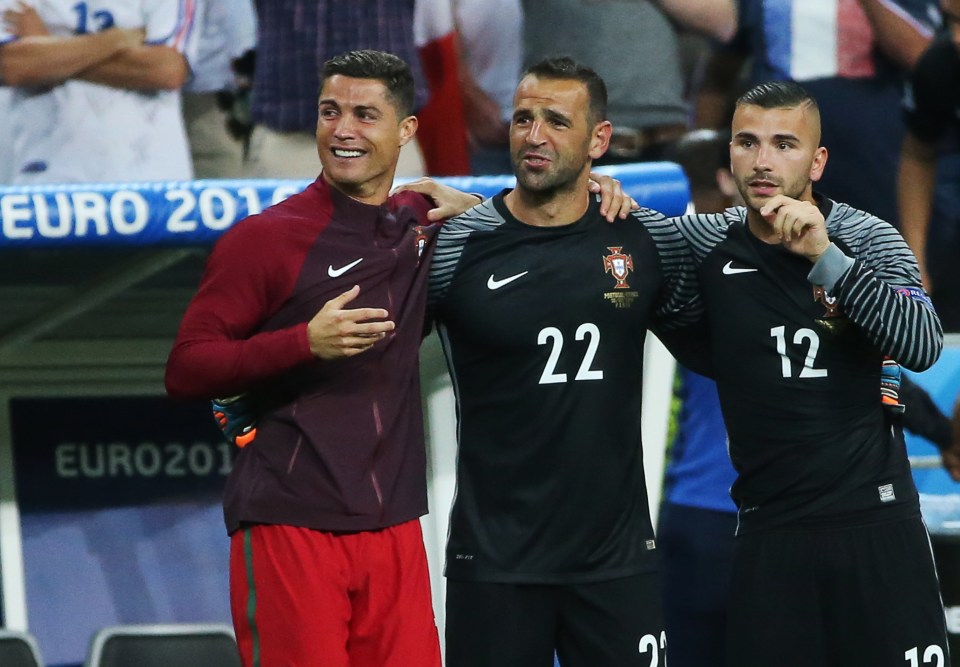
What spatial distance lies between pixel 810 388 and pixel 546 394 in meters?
0.68

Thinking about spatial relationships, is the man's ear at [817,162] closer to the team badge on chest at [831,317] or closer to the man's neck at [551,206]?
the team badge on chest at [831,317]

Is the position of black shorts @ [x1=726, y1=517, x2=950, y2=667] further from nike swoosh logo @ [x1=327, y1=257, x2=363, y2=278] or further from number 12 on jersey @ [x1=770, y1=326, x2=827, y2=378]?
nike swoosh logo @ [x1=327, y1=257, x2=363, y2=278]

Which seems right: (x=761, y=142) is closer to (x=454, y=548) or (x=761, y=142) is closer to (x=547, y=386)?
(x=547, y=386)

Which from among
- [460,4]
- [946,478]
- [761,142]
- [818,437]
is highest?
[460,4]

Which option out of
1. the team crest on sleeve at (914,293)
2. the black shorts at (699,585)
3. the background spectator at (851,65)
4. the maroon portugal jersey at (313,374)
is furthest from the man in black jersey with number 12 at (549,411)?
the background spectator at (851,65)

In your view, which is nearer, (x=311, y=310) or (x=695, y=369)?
(x=311, y=310)

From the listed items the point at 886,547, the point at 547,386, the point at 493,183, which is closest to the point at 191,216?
the point at 493,183

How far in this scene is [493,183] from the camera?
5176 millimetres

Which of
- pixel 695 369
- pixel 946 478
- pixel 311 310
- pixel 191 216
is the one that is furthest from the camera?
pixel 946 478

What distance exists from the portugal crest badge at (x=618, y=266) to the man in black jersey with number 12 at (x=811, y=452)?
28cm

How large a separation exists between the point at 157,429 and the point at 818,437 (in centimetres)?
301

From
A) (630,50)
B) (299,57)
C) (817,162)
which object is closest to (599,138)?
(817,162)

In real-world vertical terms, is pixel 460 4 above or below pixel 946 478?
above

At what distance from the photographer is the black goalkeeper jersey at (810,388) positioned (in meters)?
4.32
